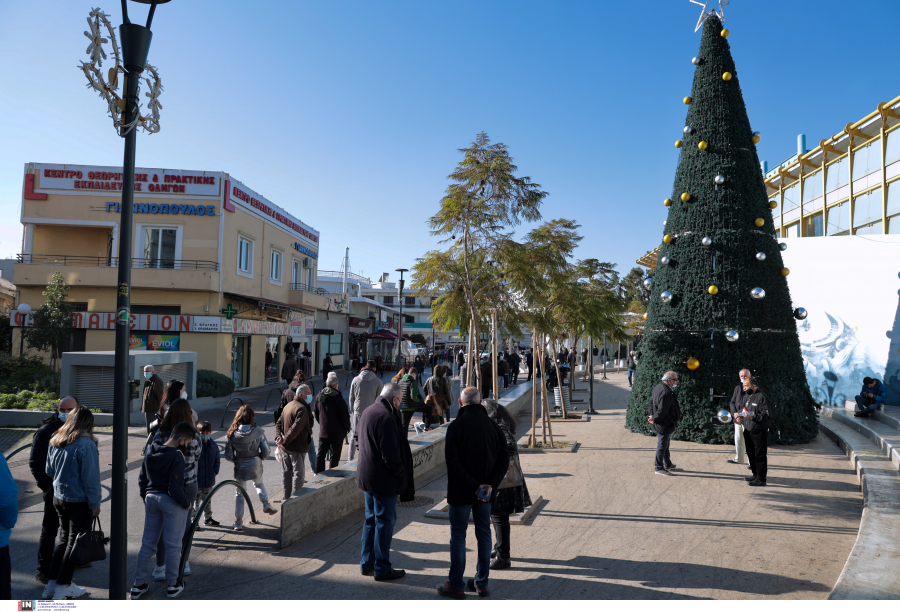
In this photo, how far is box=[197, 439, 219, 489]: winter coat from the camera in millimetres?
6035

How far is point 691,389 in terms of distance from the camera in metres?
11.2

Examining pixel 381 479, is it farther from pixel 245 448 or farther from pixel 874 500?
pixel 874 500

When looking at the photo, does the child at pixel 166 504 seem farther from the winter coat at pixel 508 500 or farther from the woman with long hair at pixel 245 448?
the winter coat at pixel 508 500

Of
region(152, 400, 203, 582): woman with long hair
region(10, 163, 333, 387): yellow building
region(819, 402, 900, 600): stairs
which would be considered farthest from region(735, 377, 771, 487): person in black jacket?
region(10, 163, 333, 387): yellow building

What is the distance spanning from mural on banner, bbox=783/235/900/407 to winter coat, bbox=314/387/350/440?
1370 centimetres

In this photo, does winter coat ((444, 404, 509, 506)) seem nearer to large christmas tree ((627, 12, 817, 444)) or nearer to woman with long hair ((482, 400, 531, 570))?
woman with long hair ((482, 400, 531, 570))

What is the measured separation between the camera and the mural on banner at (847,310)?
570 inches

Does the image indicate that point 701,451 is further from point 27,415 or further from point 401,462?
point 27,415

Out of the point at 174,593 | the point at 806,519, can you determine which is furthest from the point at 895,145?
the point at 174,593

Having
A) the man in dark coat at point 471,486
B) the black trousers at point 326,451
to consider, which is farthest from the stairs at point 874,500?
the black trousers at point 326,451

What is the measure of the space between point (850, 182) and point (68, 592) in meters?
21.1

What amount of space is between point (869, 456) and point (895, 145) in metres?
11.1

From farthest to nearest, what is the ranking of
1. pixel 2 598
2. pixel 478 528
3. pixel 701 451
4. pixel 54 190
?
pixel 54 190 < pixel 701 451 < pixel 478 528 < pixel 2 598

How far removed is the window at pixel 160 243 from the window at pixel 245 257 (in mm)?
2627
